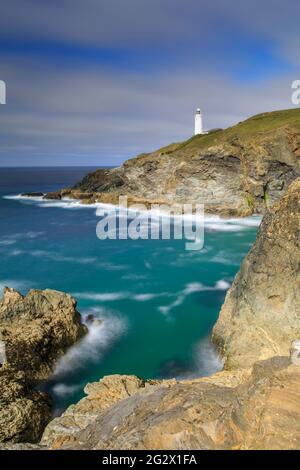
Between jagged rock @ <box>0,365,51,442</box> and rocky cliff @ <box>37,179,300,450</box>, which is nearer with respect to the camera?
rocky cliff @ <box>37,179,300,450</box>

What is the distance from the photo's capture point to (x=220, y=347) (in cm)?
1838

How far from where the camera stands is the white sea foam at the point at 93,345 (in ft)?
60.1

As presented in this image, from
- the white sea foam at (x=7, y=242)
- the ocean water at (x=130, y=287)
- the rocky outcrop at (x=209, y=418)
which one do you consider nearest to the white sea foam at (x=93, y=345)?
the ocean water at (x=130, y=287)

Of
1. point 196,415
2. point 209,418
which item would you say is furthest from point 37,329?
point 209,418

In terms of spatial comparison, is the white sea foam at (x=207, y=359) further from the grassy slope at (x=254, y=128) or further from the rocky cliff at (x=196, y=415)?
the grassy slope at (x=254, y=128)

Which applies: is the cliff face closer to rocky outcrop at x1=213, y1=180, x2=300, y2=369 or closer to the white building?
the white building

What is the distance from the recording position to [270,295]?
52.5 ft

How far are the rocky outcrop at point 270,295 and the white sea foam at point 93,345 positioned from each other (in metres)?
6.98

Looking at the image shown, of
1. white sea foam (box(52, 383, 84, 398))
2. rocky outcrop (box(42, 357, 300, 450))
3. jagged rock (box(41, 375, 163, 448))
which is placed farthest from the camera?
white sea foam (box(52, 383, 84, 398))

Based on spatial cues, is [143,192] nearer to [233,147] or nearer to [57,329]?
[233,147]

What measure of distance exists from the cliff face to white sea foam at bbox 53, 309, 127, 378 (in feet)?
158

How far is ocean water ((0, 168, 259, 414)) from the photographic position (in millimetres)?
18656

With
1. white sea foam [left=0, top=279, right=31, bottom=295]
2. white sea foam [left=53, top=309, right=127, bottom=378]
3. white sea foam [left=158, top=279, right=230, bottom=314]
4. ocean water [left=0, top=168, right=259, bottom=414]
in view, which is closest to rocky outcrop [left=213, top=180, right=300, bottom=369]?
ocean water [left=0, top=168, right=259, bottom=414]
